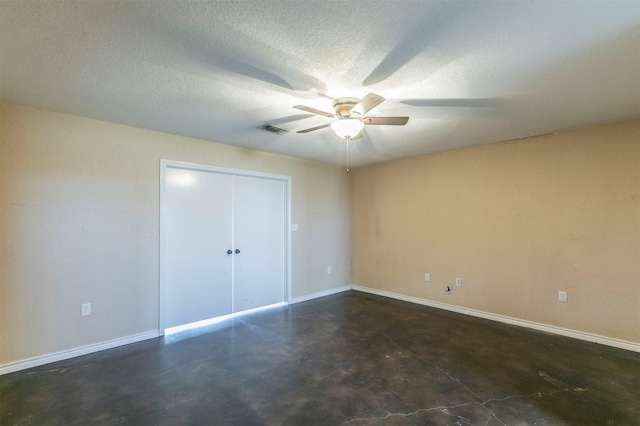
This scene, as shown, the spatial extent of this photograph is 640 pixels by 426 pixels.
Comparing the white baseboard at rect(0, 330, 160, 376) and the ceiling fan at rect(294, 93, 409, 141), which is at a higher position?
the ceiling fan at rect(294, 93, 409, 141)

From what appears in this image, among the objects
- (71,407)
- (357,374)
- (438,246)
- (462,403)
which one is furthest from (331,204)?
(71,407)

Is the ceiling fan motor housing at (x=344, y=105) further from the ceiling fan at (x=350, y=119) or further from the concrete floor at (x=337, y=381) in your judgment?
the concrete floor at (x=337, y=381)

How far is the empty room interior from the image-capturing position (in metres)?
1.76

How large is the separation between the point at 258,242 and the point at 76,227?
222 cm

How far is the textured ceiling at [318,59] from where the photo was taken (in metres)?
1.53

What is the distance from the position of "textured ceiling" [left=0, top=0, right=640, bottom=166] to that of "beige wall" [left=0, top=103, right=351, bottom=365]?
0.34 meters

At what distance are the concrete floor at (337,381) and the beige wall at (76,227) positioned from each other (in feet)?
1.16

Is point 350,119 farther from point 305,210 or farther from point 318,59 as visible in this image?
point 305,210

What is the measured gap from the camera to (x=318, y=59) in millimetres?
1954

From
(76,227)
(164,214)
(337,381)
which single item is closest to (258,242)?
(164,214)

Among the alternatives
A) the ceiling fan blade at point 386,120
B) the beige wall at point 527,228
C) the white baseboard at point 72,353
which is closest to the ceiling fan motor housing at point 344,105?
the ceiling fan blade at point 386,120

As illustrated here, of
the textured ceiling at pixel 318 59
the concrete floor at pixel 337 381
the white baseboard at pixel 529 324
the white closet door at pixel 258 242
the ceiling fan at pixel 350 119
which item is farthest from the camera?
the white closet door at pixel 258 242

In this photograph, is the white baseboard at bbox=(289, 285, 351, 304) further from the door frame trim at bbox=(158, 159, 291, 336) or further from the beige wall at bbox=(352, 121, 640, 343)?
the beige wall at bbox=(352, 121, 640, 343)

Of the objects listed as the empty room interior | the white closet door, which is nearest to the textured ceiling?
the empty room interior
